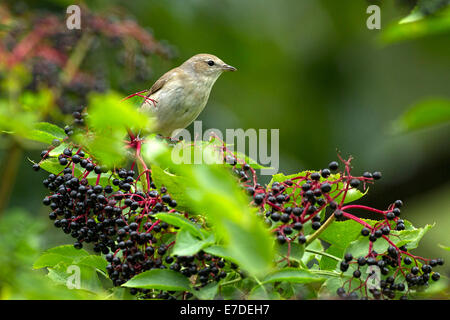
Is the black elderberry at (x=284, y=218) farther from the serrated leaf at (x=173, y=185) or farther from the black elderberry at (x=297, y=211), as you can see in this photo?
the serrated leaf at (x=173, y=185)

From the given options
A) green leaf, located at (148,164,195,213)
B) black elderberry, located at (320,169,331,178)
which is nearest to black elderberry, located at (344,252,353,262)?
black elderberry, located at (320,169,331,178)

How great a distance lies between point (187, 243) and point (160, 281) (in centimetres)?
19

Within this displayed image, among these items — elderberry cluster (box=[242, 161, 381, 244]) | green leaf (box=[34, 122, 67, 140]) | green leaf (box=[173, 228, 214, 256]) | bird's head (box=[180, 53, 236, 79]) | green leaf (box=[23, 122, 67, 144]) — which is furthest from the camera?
bird's head (box=[180, 53, 236, 79])

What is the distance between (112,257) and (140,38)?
11.7 feet

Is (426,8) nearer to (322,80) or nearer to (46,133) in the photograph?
(46,133)

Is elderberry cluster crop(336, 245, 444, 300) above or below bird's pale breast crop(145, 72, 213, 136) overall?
below

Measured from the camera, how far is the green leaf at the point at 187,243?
6.28ft

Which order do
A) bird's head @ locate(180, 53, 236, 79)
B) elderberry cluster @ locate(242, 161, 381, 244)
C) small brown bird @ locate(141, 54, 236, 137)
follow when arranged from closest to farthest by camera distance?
1. elderberry cluster @ locate(242, 161, 381, 244)
2. small brown bird @ locate(141, 54, 236, 137)
3. bird's head @ locate(180, 53, 236, 79)

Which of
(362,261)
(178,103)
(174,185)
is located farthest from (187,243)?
(178,103)

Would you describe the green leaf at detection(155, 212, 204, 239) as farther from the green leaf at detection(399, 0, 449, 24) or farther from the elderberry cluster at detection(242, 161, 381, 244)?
the green leaf at detection(399, 0, 449, 24)

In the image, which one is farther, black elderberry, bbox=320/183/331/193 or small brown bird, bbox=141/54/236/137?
small brown bird, bbox=141/54/236/137

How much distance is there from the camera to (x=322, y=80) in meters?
8.12

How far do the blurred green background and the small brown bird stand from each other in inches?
53.7

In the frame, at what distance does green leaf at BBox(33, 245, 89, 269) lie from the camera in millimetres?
2559
